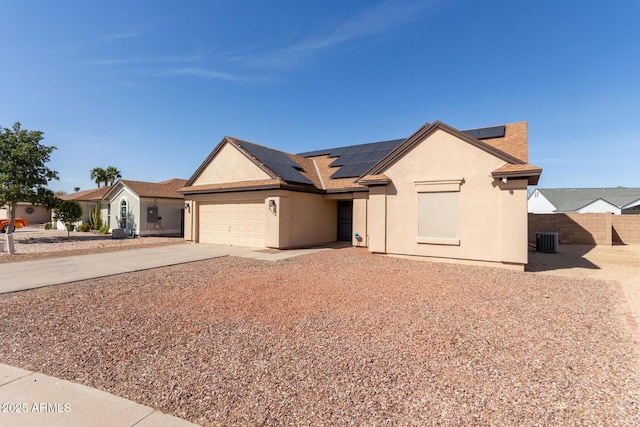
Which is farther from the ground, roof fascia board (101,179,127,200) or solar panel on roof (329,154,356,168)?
solar panel on roof (329,154,356,168)

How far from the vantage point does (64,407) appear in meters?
3.06

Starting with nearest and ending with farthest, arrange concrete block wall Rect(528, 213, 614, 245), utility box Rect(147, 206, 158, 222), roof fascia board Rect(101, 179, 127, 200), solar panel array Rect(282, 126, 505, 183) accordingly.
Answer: solar panel array Rect(282, 126, 505, 183) → concrete block wall Rect(528, 213, 614, 245) → utility box Rect(147, 206, 158, 222) → roof fascia board Rect(101, 179, 127, 200)

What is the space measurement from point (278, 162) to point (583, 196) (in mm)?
48869

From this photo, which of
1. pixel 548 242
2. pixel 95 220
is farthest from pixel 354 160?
pixel 95 220

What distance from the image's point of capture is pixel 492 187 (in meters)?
10.5

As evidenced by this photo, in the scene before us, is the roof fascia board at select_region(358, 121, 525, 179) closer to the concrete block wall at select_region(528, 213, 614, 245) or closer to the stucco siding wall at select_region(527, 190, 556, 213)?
the concrete block wall at select_region(528, 213, 614, 245)

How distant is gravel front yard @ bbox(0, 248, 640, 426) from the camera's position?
10.2 ft

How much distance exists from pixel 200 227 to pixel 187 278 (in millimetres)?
10242

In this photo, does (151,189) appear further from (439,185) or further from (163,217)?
(439,185)

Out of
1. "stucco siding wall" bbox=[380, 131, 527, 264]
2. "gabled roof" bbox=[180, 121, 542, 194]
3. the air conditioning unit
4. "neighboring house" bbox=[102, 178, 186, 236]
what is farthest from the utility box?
the air conditioning unit

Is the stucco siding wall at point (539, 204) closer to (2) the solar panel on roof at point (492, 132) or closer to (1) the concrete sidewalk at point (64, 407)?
(2) the solar panel on roof at point (492, 132)

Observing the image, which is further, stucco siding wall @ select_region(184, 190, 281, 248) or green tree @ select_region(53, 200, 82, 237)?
green tree @ select_region(53, 200, 82, 237)

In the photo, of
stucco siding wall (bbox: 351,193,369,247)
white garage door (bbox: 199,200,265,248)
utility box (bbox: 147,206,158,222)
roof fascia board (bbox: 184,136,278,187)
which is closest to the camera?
roof fascia board (bbox: 184,136,278,187)

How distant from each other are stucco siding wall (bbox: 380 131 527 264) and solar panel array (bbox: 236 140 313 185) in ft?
17.8
